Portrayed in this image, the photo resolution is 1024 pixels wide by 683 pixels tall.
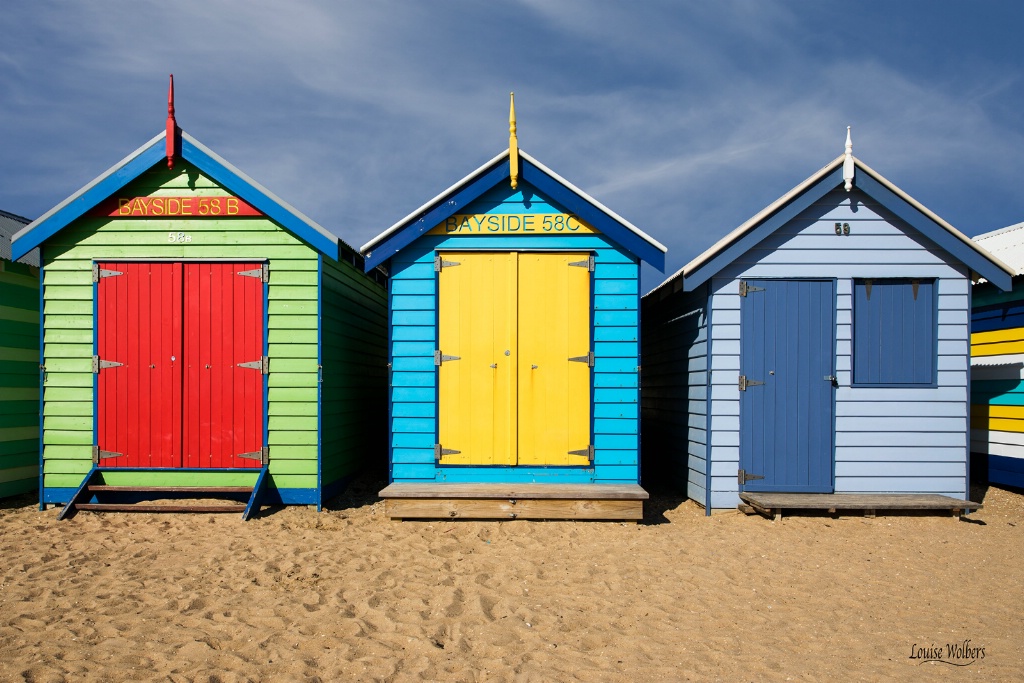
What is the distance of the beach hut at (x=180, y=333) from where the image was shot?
7.38 m

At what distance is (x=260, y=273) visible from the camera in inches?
292

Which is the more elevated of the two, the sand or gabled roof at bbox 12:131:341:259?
gabled roof at bbox 12:131:341:259

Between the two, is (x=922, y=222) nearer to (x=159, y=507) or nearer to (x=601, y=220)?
(x=601, y=220)

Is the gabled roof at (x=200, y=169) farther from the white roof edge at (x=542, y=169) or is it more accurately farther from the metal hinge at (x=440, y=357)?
the metal hinge at (x=440, y=357)

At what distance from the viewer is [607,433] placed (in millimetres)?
7301

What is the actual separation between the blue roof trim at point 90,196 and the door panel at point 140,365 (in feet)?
2.38

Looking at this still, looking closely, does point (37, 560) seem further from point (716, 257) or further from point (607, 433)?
point (716, 257)

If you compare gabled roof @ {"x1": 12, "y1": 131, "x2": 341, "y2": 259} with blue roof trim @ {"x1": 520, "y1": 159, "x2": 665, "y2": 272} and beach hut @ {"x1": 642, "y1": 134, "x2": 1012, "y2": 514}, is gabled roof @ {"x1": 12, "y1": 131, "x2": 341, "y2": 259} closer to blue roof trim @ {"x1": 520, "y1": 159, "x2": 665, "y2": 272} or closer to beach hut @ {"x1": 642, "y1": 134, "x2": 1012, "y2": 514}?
blue roof trim @ {"x1": 520, "y1": 159, "x2": 665, "y2": 272}

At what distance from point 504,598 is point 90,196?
6.66 m

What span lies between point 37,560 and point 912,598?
7309mm

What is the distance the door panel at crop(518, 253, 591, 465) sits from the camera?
23.8ft

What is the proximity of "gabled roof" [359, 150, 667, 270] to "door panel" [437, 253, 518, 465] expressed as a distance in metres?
0.60

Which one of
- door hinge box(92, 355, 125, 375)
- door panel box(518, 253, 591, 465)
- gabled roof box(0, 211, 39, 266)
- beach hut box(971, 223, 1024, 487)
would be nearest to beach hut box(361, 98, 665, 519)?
door panel box(518, 253, 591, 465)

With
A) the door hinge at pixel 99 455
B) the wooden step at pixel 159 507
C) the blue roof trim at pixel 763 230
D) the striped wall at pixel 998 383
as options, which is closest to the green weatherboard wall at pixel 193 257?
the door hinge at pixel 99 455
